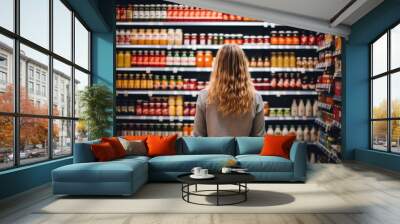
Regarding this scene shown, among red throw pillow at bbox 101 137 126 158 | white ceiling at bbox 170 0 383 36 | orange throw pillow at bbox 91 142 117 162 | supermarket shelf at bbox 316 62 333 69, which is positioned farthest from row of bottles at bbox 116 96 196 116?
orange throw pillow at bbox 91 142 117 162

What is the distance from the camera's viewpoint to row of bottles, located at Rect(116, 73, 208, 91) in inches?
325

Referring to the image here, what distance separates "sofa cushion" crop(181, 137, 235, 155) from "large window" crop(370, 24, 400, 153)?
9.38 feet

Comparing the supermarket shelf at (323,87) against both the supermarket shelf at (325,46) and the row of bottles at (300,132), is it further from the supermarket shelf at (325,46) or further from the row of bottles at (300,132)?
the row of bottles at (300,132)

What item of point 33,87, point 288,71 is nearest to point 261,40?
point 288,71

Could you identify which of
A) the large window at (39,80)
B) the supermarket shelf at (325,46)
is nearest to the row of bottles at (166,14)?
the large window at (39,80)

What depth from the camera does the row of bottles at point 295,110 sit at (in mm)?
8250

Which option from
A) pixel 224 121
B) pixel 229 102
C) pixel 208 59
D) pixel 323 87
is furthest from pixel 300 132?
pixel 229 102

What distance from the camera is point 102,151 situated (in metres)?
5.13

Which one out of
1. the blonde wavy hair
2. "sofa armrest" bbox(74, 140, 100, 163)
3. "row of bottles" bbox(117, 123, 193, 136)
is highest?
the blonde wavy hair

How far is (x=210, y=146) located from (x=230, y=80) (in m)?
1.39

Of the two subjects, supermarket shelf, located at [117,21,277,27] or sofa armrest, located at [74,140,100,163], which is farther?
supermarket shelf, located at [117,21,277,27]

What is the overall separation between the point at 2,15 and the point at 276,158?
3596 mm

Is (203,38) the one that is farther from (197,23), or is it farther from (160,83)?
(160,83)

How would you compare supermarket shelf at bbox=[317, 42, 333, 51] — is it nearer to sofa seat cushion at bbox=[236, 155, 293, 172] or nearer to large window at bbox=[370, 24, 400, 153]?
large window at bbox=[370, 24, 400, 153]
